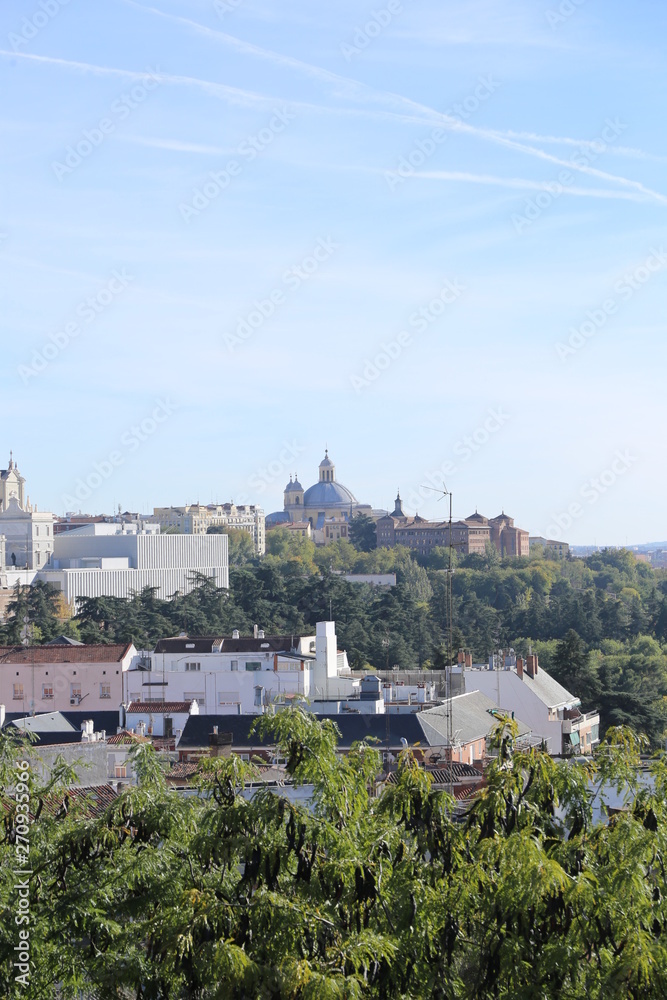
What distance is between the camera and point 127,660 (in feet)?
140

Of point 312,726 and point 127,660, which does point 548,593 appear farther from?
point 312,726

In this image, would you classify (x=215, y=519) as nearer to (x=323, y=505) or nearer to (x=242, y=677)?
(x=323, y=505)

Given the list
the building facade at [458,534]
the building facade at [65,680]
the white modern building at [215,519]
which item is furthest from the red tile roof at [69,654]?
the white modern building at [215,519]

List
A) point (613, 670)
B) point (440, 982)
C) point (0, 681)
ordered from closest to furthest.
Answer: point (440, 982), point (0, 681), point (613, 670)

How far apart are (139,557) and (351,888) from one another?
11448 cm

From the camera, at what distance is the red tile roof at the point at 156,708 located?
1406 inches

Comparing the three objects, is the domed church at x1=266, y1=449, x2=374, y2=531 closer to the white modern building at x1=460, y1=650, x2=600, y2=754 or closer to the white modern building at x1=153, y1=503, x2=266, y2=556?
the white modern building at x1=153, y1=503, x2=266, y2=556

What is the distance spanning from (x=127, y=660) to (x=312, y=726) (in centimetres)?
3490

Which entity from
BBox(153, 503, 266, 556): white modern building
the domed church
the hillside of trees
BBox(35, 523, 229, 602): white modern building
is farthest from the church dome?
the hillside of trees

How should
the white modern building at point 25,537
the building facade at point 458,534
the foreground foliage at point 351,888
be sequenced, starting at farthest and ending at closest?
the building facade at point 458,534 < the white modern building at point 25,537 < the foreground foliage at point 351,888

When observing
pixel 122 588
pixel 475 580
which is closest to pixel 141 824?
pixel 475 580

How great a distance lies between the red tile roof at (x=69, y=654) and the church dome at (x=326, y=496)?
150m

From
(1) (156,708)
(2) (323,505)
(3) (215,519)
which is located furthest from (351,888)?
(2) (323,505)

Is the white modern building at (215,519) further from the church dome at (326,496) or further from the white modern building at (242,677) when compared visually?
the white modern building at (242,677)
